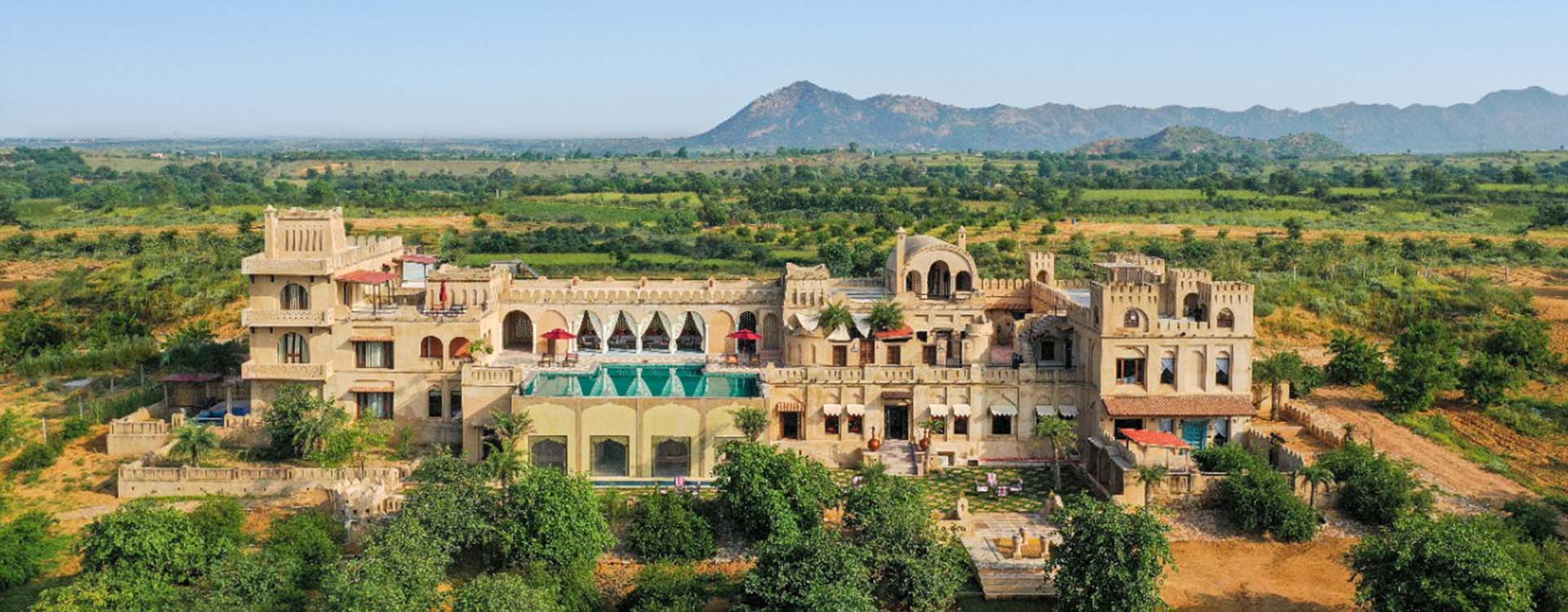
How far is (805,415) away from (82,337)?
131 ft

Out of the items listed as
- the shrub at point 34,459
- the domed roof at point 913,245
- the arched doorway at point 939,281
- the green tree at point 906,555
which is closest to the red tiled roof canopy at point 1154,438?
the green tree at point 906,555

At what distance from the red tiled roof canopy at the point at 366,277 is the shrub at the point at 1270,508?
29102 mm

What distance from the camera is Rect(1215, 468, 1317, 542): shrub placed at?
36562 millimetres

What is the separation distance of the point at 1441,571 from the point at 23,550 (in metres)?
34.1

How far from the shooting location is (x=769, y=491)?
34906mm

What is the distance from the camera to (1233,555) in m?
35.9

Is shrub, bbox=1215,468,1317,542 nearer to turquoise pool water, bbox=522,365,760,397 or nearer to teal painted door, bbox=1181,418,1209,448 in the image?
teal painted door, bbox=1181,418,1209,448

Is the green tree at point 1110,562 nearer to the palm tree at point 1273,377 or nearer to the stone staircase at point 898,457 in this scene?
the stone staircase at point 898,457

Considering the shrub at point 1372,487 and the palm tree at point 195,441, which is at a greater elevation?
the palm tree at point 195,441

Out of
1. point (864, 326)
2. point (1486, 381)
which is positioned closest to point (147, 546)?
point (864, 326)

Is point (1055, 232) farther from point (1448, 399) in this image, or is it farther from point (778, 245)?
point (1448, 399)

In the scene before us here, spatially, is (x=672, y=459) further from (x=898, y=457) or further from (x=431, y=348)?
(x=431, y=348)

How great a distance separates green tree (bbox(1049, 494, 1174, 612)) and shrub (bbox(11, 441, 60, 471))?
3240 cm

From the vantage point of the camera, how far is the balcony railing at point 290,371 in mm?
43688
